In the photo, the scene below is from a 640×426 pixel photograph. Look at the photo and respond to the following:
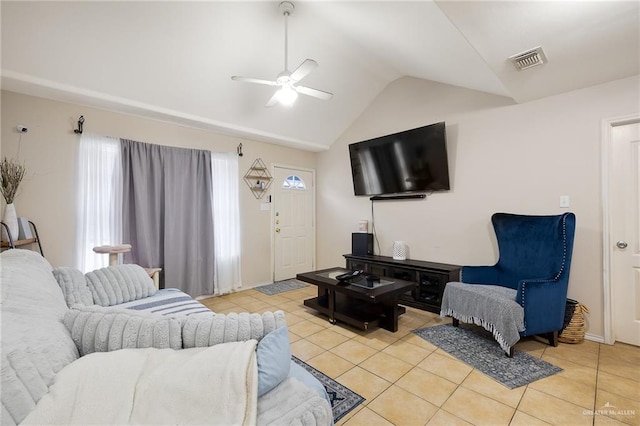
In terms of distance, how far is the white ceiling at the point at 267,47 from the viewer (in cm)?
198

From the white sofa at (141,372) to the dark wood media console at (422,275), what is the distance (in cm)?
248

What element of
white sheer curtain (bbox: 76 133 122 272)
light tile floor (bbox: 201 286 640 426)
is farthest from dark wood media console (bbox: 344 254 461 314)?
A: white sheer curtain (bbox: 76 133 122 272)

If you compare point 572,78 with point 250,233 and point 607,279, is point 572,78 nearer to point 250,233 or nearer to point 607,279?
point 607,279

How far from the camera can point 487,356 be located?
2.37m

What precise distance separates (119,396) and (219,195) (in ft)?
11.6

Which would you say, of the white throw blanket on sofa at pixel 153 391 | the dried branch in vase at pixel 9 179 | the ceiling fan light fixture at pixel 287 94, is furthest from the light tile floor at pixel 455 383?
the dried branch in vase at pixel 9 179

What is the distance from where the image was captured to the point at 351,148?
4.61 m

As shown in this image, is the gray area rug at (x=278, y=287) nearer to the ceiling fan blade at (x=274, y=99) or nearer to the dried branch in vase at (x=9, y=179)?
the ceiling fan blade at (x=274, y=99)

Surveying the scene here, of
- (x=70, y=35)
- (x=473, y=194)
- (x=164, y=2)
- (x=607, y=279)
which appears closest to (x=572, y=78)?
(x=473, y=194)

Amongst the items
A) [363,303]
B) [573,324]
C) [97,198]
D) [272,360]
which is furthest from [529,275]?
[97,198]

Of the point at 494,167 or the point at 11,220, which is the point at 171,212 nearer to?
the point at 11,220

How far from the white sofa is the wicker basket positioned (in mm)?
2679

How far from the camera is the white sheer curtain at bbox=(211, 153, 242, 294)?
165 inches

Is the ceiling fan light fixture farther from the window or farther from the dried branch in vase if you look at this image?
the dried branch in vase
